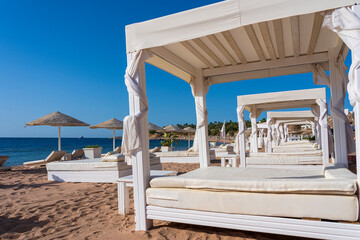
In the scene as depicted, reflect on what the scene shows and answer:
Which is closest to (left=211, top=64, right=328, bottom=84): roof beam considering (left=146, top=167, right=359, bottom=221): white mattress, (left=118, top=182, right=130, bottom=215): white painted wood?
(left=146, top=167, right=359, bottom=221): white mattress

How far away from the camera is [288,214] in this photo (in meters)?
2.37

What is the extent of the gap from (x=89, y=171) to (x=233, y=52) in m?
4.52

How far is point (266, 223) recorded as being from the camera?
2.44m

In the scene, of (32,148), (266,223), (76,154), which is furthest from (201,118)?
(32,148)

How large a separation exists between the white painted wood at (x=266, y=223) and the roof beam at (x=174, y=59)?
6.91ft

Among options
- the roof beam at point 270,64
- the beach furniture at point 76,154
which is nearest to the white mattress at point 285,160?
the roof beam at point 270,64

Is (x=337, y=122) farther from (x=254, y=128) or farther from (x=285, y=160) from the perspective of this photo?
(x=254, y=128)

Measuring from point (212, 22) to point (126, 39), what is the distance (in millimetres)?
1135

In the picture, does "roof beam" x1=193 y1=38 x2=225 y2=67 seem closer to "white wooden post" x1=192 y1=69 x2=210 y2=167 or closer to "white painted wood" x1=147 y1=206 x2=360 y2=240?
"white wooden post" x1=192 y1=69 x2=210 y2=167

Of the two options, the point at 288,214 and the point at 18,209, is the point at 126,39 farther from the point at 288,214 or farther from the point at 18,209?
the point at 18,209

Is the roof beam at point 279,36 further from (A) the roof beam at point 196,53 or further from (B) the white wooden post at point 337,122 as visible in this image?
(A) the roof beam at point 196,53

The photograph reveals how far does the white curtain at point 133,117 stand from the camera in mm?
3029

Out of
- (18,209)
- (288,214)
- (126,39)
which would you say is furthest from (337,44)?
(18,209)

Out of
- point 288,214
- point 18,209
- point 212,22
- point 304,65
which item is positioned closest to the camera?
point 288,214
